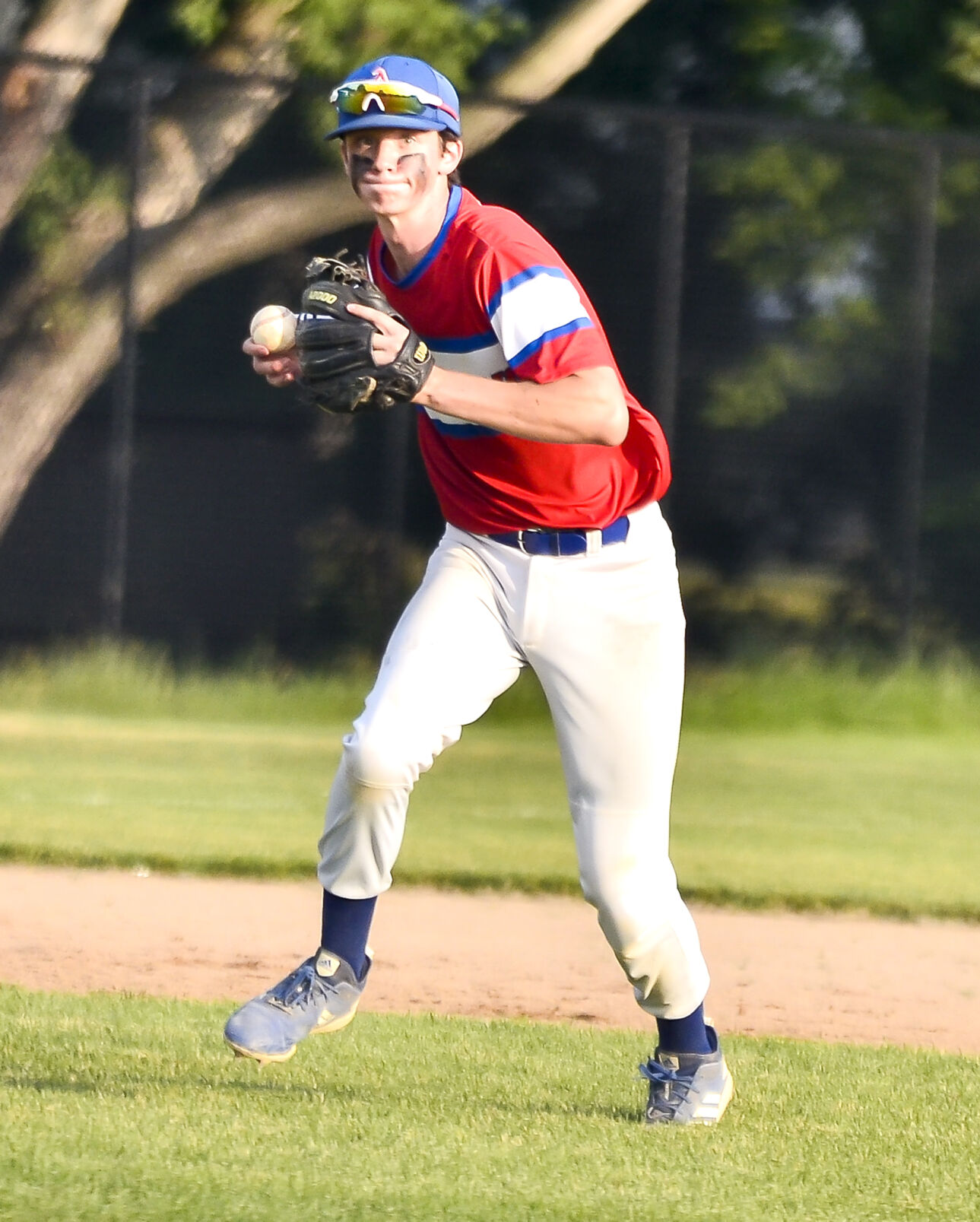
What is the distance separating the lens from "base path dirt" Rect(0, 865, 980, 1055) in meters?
5.16

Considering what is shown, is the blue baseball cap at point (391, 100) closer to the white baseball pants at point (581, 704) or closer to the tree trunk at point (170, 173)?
the white baseball pants at point (581, 704)

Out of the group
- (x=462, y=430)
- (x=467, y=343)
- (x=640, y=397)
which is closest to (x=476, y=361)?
(x=467, y=343)

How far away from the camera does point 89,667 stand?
1123 centimetres

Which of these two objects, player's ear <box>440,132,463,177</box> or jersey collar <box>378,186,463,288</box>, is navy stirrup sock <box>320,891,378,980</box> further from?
player's ear <box>440,132,463,177</box>

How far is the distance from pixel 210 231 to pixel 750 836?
17.7 ft

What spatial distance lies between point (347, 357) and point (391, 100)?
0.50m

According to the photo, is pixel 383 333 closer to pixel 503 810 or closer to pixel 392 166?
pixel 392 166

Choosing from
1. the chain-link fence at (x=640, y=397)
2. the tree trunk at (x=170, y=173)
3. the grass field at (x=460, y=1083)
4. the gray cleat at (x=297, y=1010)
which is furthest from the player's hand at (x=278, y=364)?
the tree trunk at (x=170, y=173)

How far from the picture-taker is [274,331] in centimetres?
343

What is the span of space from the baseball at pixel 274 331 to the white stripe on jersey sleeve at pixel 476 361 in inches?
11.4

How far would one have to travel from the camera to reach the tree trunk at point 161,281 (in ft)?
37.3

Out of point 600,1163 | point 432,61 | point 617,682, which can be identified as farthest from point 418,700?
point 432,61

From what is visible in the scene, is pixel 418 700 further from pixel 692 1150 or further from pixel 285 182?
pixel 285 182

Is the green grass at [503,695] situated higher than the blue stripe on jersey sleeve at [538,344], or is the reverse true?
the blue stripe on jersey sleeve at [538,344]
